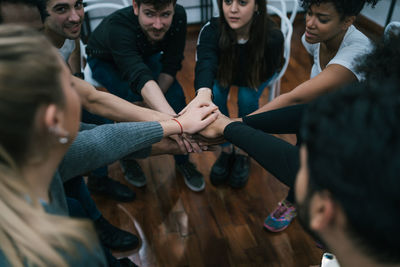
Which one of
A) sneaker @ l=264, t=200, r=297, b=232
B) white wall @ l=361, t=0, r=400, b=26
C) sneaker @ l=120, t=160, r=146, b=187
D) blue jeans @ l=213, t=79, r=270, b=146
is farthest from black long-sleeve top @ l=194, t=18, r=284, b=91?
white wall @ l=361, t=0, r=400, b=26

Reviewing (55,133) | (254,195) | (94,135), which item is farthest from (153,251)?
(55,133)

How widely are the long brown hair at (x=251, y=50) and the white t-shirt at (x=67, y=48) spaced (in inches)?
Result: 31.7

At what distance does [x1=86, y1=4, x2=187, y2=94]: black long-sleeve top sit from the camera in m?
1.70

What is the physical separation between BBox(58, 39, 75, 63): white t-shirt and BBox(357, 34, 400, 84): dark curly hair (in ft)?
4.65

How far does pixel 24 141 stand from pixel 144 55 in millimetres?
1314

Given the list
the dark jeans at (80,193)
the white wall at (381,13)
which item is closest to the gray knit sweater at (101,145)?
the dark jeans at (80,193)

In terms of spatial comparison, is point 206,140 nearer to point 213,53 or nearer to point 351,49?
point 213,53

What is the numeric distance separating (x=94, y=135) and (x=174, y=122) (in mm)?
375

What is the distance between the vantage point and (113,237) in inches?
63.9

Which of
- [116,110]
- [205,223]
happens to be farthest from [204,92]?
[205,223]

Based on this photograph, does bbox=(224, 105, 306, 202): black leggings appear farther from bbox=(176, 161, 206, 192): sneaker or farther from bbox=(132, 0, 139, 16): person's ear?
bbox=(132, 0, 139, 16): person's ear

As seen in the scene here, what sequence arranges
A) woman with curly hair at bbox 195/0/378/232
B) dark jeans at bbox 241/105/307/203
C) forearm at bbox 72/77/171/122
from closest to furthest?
dark jeans at bbox 241/105/307/203
woman with curly hair at bbox 195/0/378/232
forearm at bbox 72/77/171/122

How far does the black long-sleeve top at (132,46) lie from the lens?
5.58 feet

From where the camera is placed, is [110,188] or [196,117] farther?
[110,188]
